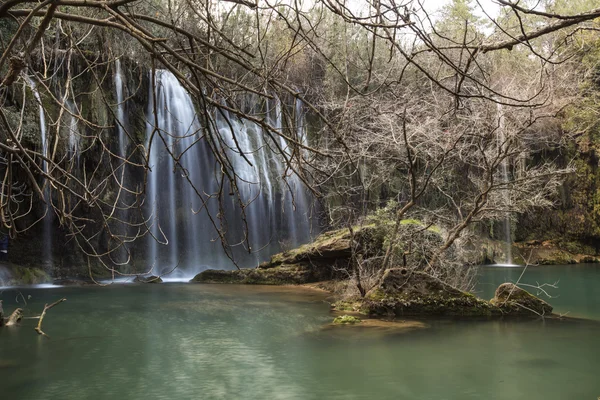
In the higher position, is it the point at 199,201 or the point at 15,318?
the point at 199,201

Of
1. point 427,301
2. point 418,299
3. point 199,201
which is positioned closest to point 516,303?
point 427,301

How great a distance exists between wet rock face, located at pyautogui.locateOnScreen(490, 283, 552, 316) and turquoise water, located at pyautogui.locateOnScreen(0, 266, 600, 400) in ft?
1.63

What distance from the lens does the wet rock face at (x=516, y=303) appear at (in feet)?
33.0

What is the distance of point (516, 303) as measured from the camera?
10070 millimetres

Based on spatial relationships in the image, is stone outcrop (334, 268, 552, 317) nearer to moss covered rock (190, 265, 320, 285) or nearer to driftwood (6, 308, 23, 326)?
moss covered rock (190, 265, 320, 285)

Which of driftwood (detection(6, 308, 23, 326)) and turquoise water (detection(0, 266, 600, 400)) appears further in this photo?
driftwood (detection(6, 308, 23, 326))

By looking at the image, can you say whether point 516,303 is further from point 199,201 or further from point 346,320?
point 199,201

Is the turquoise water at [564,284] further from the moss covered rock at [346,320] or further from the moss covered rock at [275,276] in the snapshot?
the moss covered rock at [275,276]

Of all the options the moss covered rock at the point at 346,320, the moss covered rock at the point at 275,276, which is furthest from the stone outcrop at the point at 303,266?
the moss covered rock at the point at 346,320

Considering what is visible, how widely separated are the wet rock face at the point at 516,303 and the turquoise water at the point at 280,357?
1.63ft

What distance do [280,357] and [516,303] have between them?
4930mm

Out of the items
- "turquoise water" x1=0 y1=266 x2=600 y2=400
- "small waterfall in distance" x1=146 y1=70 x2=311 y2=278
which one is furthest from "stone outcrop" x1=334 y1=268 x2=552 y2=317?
"small waterfall in distance" x1=146 y1=70 x2=311 y2=278

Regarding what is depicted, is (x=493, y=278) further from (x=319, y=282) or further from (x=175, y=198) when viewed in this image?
(x=175, y=198)

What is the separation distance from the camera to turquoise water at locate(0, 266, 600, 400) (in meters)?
6.15
